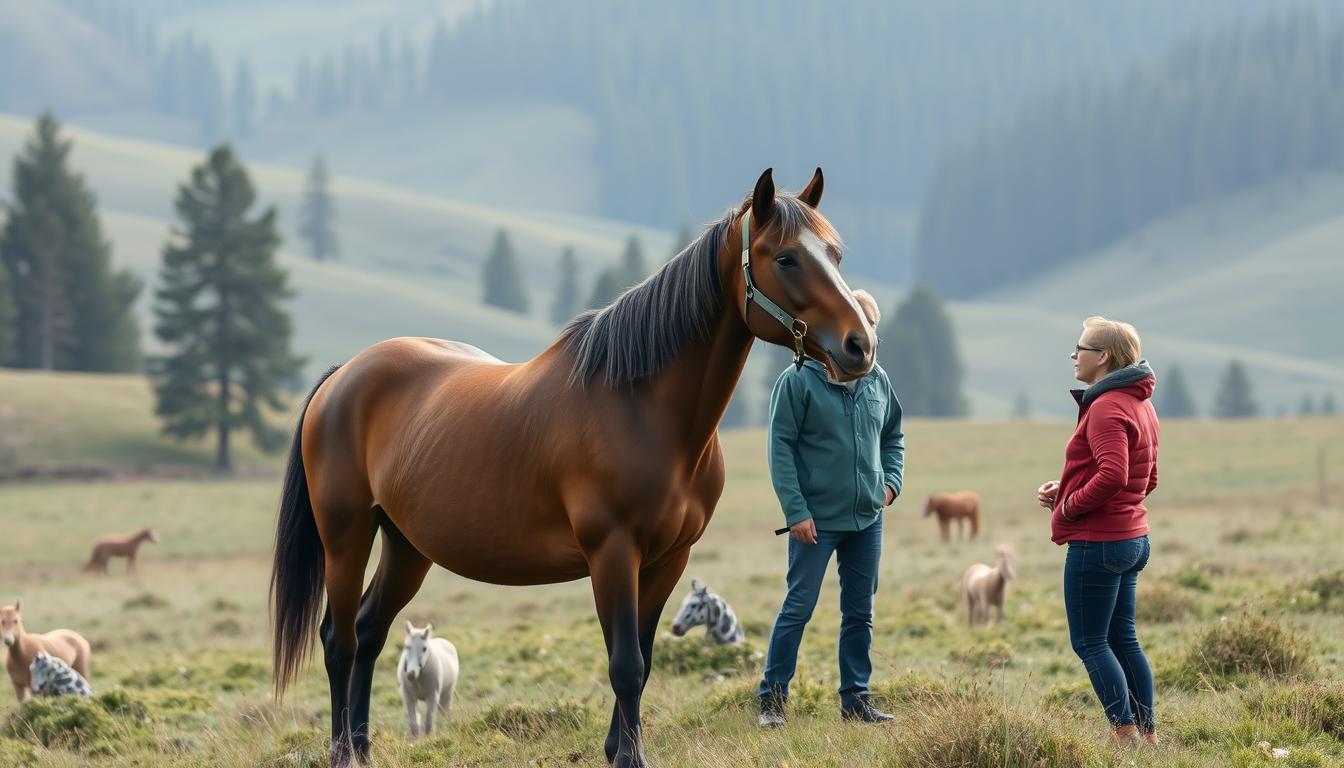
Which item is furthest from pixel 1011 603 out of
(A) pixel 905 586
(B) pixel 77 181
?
(B) pixel 77 181

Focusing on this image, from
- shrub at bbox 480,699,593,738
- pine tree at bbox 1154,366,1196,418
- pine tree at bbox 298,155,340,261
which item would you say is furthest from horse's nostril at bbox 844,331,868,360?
pine tree at bbox 298,155,340,261

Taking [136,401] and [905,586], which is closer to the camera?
[905,586]

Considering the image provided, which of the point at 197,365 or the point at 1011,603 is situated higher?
the point at 1011,603

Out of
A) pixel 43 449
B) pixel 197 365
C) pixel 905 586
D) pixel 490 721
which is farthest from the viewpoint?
pixel 197 365

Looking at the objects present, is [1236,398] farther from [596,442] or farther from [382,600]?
[596,442]

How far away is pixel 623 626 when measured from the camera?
5750 millimetres

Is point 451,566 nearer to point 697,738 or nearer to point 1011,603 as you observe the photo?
point 697,738

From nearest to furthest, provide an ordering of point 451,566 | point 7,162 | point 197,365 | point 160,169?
1. point 451,566
2. point 197,365
3. point 7,162
4. point 160,169

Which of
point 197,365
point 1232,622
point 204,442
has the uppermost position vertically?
point 1232,622

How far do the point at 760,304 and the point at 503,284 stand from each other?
133 meters

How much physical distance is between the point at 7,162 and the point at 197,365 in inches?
4924

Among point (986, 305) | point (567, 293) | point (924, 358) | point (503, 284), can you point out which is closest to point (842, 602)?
point (924, 358)

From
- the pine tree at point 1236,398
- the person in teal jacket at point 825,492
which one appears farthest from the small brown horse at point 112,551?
the pine tree at point 1236,398

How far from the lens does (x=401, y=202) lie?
193m
